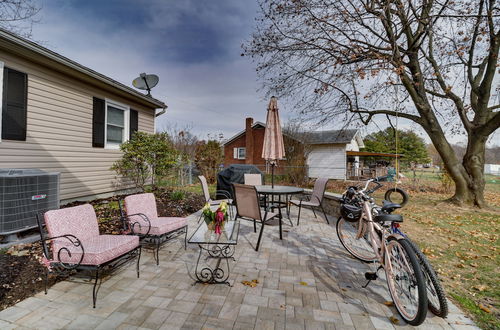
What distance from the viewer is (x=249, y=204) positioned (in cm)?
379

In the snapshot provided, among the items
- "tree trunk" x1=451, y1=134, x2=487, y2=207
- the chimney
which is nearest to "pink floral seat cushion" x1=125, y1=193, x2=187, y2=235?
"tree trunk" x1=451, y1=134, x2=487, y2=207

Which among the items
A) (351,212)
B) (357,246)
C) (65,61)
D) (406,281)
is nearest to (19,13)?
(65,61)

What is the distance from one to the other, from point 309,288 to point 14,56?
6542 millimetres

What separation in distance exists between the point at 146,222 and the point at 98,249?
99 centimetres

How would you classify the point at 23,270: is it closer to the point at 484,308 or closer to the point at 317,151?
the point at 484,308

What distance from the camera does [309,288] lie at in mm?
2549

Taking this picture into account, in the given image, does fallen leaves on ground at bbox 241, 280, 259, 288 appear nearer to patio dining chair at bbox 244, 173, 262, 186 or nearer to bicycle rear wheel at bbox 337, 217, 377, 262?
bicycle rear wheel at bbox 337, 217, 377, 262

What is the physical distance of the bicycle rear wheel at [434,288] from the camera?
1931 mm

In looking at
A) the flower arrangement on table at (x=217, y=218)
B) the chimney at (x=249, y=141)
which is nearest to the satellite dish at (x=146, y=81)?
the flower arrangement on table at (x=217, y=218)

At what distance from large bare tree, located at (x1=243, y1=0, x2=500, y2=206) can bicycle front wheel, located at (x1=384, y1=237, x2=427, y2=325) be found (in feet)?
17.9

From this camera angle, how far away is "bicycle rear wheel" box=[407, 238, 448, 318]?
6.33 ft

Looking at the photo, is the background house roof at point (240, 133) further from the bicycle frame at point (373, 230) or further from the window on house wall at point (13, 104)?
the bicycle frame at point (373, 230)

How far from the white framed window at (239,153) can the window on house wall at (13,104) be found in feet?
60.7

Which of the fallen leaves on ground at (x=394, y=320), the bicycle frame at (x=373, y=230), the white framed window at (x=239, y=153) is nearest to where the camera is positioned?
the fallen leaves on ground at (x=394, y=320)
